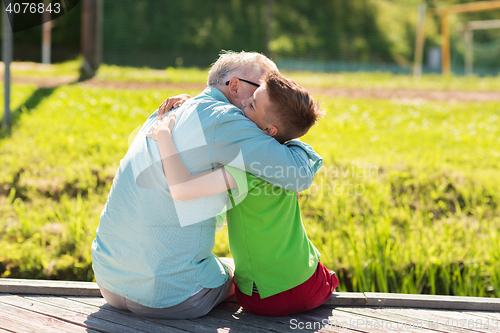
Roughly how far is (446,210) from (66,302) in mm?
2788

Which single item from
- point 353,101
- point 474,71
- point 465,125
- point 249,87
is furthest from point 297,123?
point 474,71

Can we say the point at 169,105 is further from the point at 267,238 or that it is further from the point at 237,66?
the point at 267,238

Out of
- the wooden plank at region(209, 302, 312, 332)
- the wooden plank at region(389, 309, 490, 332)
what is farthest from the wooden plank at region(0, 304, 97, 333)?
the wooden plank at region(389, 309, 490, 332)

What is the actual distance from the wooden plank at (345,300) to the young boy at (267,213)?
176mm

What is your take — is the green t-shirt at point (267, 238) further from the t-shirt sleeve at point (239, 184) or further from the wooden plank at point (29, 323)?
the wooden plank at point (29, 323)

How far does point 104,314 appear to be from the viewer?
1794 mm

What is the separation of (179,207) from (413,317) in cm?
109

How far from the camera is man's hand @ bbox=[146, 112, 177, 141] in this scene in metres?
1.54

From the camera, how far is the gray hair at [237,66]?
1.72m

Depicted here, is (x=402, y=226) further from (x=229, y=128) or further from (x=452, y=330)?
(x=229, y=128)

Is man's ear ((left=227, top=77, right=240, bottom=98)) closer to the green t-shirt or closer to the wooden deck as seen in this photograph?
the green t-shirt

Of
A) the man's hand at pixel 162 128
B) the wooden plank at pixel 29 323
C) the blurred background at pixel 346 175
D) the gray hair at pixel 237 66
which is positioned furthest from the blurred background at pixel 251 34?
the wooden plank at pixel 29 323

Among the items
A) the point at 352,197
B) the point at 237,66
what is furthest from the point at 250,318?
the point at 352,197

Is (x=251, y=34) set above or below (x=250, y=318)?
above
